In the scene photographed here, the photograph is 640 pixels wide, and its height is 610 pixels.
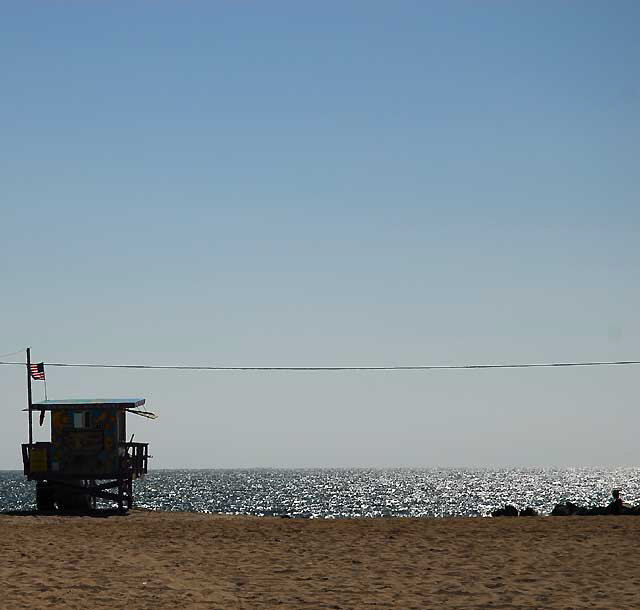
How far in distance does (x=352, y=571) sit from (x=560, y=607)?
5.23m

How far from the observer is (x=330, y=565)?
2108cm

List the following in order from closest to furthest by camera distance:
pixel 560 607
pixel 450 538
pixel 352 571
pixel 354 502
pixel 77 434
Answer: pixel 560 607 < pixel 352 571 < pixel 450 538 < pixel 77 434 < pixel 354 502

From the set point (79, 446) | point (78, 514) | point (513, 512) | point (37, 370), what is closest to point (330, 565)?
point (513, 512)

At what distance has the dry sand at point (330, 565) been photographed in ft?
56.3

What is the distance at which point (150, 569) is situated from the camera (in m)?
20.4

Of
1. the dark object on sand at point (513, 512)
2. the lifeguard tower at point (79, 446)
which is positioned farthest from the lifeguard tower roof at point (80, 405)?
the dark object on sand at point (513, 512)

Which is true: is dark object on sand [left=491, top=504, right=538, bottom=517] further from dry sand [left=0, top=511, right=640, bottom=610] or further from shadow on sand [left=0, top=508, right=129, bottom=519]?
shadow on sand [left=0, top=508, right=129, bottom=519]

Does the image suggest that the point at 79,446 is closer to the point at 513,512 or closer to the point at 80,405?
the point at 80,405

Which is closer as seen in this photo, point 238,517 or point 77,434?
point 238,517

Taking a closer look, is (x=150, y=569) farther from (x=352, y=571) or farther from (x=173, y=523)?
(x=173, y=523)

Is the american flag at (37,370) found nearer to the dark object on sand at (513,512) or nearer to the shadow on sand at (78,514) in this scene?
the shadow on sand at (78,514)

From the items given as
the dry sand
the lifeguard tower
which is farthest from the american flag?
the dry sand

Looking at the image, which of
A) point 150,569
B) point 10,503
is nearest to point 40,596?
point 150,569

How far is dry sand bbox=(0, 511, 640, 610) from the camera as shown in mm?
17172
